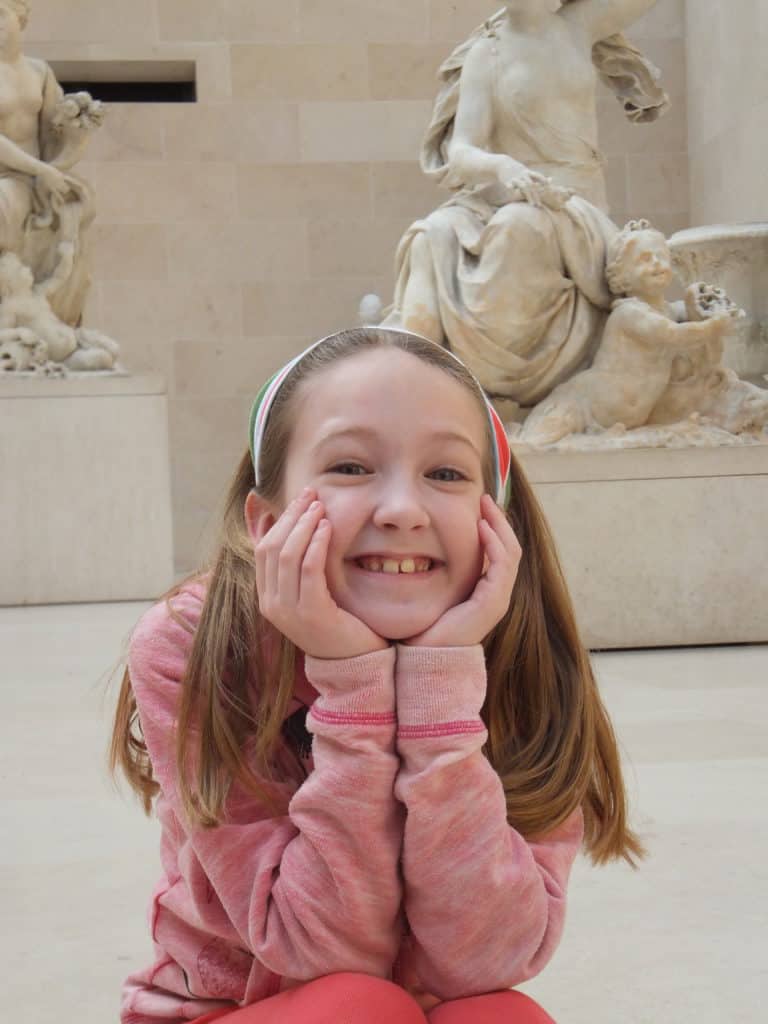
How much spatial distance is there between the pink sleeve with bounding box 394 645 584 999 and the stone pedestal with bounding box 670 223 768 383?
25.5 ft

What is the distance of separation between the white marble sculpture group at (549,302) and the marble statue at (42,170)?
3734mm

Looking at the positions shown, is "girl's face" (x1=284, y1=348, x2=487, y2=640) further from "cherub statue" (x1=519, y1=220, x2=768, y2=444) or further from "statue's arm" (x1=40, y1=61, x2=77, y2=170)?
"statue's arm" (x1=40, y1=61, x2=77, y2=170)

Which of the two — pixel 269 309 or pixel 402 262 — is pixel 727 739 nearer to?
pixel 402 262

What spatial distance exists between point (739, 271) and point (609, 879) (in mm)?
6889

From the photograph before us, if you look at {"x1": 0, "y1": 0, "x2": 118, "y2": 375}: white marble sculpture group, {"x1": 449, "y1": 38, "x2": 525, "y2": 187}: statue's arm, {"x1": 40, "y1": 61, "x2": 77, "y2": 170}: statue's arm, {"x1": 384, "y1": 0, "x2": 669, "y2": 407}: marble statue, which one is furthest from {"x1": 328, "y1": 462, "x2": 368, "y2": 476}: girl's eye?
{"x1": 40, "y1": 61, "x2": 77, "y2": 170}: statue's arm

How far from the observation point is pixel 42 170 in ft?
31.4

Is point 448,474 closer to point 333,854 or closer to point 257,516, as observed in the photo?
point 257,516

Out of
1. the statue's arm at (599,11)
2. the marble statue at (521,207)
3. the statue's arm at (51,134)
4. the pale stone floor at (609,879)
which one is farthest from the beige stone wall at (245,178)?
the pale stone floor at (609,879)

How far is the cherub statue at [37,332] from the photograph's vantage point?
31.1ft

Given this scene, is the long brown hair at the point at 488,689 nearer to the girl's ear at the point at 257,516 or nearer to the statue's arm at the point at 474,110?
the girl's ear at the point at 257,516

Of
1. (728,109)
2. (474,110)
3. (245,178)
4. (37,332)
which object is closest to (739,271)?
(474,110)

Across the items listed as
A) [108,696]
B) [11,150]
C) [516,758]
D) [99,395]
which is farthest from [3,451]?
[516,758]

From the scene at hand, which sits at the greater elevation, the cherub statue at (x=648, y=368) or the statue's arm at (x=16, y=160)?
the statue's arm at (x=16, y=160)

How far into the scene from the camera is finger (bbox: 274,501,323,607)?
139 centimetres
